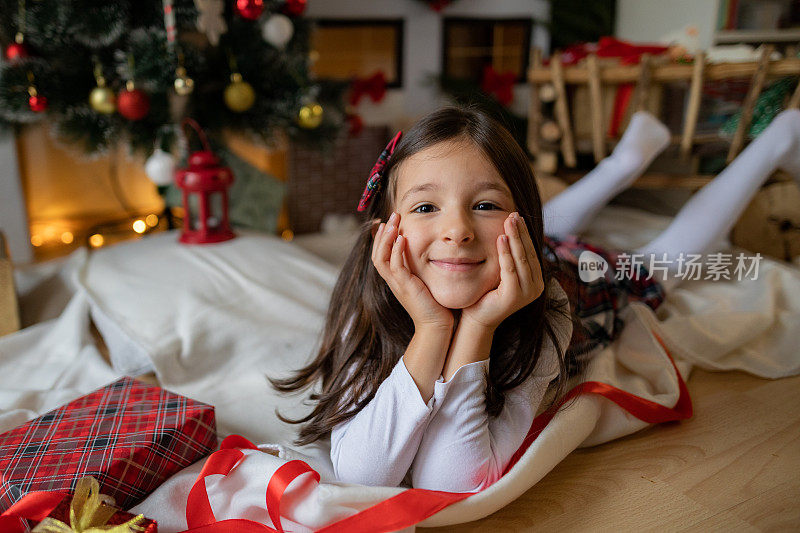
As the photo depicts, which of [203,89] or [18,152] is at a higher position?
[203,89]

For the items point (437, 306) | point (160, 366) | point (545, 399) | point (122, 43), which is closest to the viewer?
point (437, 306)

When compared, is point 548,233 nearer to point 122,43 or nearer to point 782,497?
point 782,497

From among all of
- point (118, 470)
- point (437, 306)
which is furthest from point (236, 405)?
point (437, 306)

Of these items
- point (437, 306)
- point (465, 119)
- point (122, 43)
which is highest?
point (122, 43)

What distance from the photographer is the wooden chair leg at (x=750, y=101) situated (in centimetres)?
154

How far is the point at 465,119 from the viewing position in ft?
2.68

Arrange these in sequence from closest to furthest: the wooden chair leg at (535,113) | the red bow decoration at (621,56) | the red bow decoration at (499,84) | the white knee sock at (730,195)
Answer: the white knee sock at (730,195)
the red bow decoration at (621,56)
the wooden chair leg at (535,113)
the red bow decoration at (499,84)

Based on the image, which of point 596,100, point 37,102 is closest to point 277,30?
point 37,102

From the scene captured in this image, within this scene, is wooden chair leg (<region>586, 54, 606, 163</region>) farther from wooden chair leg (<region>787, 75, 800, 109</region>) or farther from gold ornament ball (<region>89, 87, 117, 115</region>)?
gold ornament ball (<region>89, 87, 117, 115</region>)

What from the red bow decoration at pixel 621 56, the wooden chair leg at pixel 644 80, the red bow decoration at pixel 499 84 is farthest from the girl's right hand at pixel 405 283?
the red bow decoration at pixel 499 84

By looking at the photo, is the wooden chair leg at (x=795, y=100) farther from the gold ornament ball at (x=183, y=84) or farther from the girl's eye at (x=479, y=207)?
the gold ornament ball at (x=183, y=84)

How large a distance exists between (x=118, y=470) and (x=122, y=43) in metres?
1.17

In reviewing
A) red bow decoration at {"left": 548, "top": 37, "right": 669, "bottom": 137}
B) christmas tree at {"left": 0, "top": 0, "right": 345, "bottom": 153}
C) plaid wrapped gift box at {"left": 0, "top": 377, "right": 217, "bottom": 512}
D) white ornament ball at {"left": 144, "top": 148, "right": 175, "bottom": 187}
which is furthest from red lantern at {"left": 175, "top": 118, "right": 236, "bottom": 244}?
red bow decoration at {"left": 548, "top": 37, "right": 669, "bottom": 137}

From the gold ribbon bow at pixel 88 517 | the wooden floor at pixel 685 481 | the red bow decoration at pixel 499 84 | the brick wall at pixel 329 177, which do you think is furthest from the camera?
the red bow decoration at pixel 499 84
